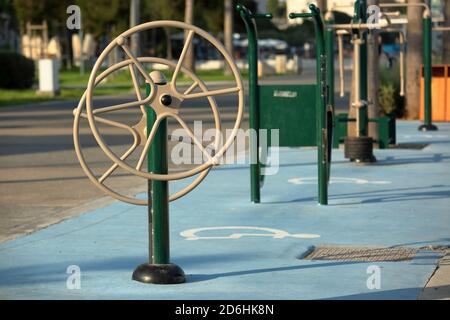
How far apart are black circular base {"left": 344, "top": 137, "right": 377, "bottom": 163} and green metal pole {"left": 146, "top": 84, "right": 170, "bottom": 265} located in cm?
784

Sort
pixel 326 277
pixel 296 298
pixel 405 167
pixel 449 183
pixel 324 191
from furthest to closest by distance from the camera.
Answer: pixel 405 167, pixel 449 183, pixel 324 191, pixel 326 277, pixel 296 298

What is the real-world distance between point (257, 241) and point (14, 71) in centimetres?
3244

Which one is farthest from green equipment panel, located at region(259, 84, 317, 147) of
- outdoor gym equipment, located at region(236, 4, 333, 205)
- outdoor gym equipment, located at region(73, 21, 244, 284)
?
outdoor gym equipment, located at region(73, 21, 244, 284)

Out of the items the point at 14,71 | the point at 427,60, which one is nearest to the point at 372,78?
the point at 427,60

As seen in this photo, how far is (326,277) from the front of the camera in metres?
8.02

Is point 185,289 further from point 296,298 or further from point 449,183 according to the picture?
point 449,183

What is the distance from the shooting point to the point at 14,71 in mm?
40969

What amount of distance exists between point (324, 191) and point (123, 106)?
14.4 feet

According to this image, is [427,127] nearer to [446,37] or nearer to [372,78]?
[372,78]

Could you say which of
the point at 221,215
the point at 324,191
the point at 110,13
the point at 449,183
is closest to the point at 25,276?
the point at 221,215

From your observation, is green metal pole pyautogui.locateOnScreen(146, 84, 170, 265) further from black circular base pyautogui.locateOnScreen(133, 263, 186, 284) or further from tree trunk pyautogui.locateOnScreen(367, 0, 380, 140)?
tree trunk pyautogui.locateOnScreen(367, 0, 380, 140)

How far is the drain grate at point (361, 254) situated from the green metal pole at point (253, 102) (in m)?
2.50

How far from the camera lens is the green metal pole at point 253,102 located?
11641 mm

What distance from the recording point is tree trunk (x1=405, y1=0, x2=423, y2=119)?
24641mm
